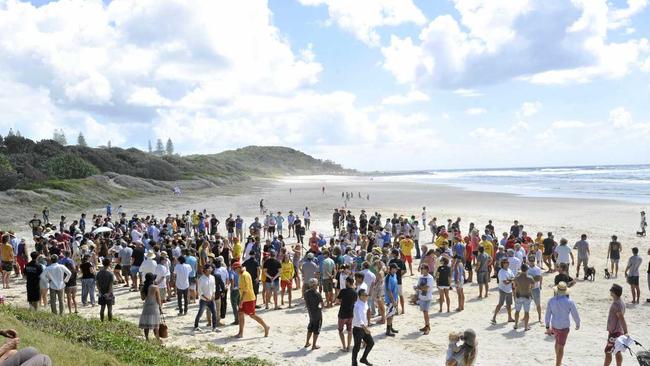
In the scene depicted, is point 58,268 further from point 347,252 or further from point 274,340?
point 347,252

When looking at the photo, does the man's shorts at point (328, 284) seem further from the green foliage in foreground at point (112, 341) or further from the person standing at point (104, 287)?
the person standing at point (104, 287)

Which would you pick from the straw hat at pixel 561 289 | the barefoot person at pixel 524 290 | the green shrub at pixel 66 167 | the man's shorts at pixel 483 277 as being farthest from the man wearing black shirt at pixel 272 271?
the green shrub at pixel 66 167

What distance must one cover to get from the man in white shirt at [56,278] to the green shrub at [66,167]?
56.1 meters

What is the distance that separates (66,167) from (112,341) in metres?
61.4

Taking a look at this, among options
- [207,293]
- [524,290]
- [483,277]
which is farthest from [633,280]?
[207,293]

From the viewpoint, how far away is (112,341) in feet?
30.8

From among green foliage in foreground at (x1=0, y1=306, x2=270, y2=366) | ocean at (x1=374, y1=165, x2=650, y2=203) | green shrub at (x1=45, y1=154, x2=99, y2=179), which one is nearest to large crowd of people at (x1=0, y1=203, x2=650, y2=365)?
green foliage in foreground at (x1=0, y1=306, x2=270, y2=366)

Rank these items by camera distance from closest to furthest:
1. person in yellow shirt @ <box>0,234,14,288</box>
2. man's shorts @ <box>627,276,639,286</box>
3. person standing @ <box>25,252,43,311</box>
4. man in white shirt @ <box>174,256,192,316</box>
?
person standing @ <box>25,252,43,311</box>, man in white shirt @ <box>174,256,192,316</box>, man's shorts @ <box>627,276,639,286</box>, person in yellow shirt @ <box>0,234,14,288</box>

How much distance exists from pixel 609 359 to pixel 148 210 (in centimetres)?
4016

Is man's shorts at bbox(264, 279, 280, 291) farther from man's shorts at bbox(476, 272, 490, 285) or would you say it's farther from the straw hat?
the straw hat

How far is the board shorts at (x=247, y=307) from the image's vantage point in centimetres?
1128

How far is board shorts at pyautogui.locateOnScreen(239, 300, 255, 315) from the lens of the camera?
37.0 feet

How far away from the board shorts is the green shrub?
59666 mm

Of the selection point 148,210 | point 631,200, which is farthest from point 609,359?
point 631,200
